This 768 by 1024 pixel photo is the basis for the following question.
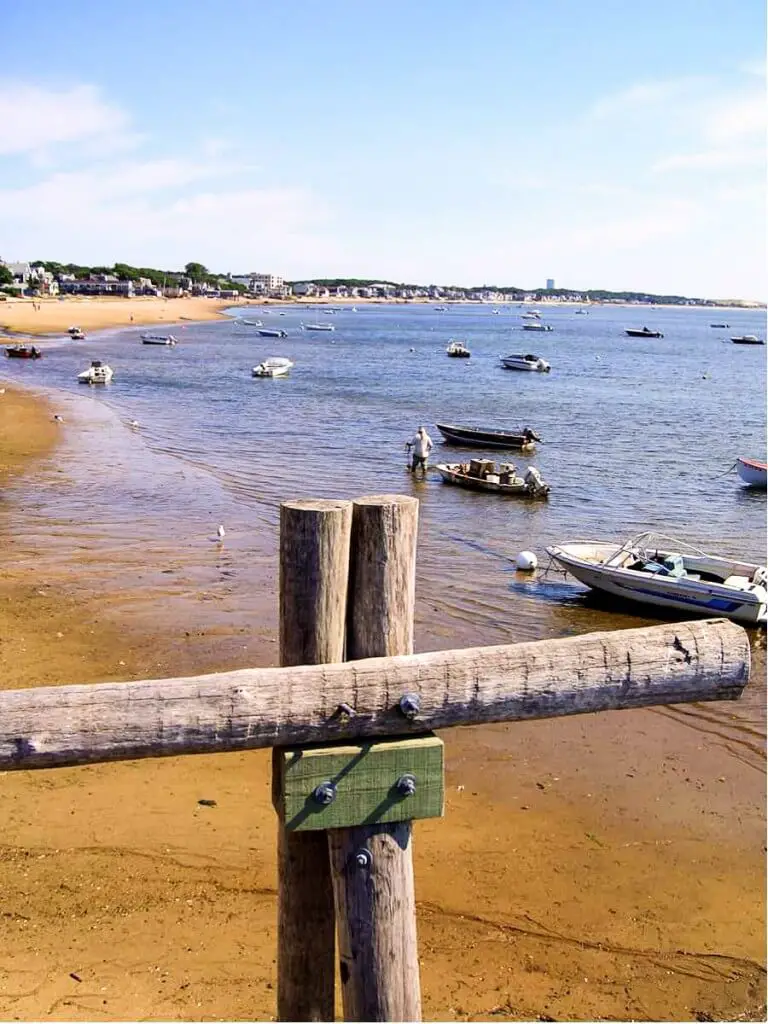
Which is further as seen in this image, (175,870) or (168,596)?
(168,596)

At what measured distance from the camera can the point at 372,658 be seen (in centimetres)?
419

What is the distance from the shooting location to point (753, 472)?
32.3 m

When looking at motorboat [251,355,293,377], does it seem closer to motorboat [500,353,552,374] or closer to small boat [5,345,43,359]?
small boat [5,345,43,359]

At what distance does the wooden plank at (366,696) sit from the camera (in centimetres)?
373

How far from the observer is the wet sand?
270 inches

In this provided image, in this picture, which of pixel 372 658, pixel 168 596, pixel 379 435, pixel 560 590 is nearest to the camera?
pixel 372 658

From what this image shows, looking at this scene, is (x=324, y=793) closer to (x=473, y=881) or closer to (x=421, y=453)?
(x=473, y=881)

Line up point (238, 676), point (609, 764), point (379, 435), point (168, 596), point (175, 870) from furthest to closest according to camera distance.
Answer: point (379, 435), point (168, 596), point (609, 764), point (175, 870), point (238, 676)

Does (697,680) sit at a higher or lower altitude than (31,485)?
higher

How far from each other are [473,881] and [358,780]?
5042 millimetres

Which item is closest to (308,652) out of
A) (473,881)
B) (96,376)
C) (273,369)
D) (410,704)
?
(410,704)

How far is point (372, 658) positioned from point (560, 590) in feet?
49.9

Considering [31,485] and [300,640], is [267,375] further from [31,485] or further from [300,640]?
[300,640]

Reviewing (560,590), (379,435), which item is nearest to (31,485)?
(560,590)
